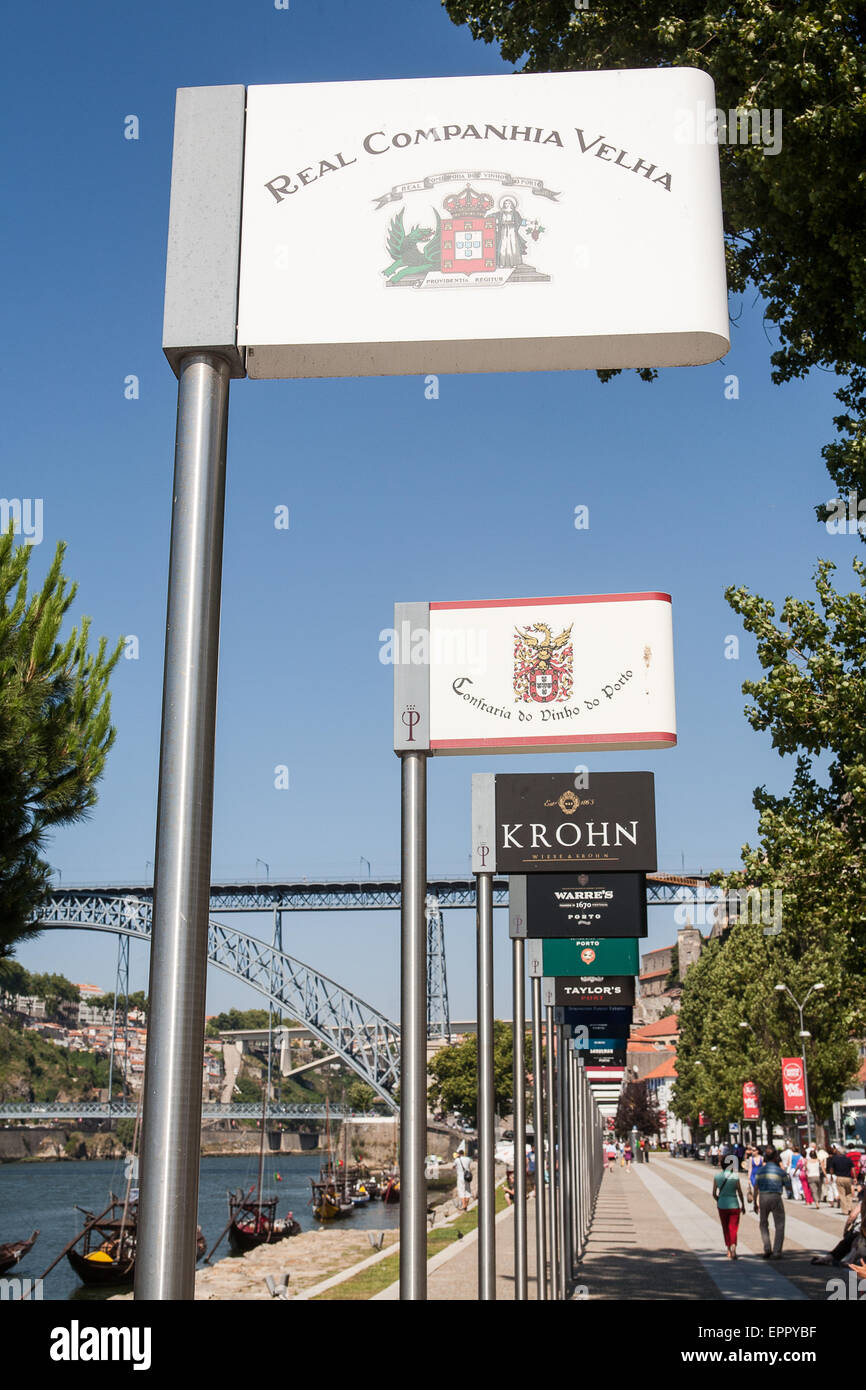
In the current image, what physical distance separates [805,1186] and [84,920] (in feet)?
221

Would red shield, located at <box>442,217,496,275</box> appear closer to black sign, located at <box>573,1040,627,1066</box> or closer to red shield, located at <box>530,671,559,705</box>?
red shield, located at <box>530,671,559,705</box>

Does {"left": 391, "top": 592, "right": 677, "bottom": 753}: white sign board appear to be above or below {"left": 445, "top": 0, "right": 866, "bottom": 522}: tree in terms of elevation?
below

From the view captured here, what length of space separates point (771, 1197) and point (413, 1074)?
53.0ft

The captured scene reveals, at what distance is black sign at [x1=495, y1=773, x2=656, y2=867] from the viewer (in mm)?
7215

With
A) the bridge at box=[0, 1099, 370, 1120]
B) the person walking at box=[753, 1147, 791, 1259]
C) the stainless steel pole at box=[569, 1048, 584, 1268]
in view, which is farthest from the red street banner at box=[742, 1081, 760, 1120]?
the bridge at box=[0, 1099, 370, 1120]

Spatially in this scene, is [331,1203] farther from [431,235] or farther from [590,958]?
[431,235]

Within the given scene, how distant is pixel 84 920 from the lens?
9175 cm

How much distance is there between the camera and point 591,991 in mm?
14109

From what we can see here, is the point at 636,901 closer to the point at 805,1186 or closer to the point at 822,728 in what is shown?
the point at 822,728

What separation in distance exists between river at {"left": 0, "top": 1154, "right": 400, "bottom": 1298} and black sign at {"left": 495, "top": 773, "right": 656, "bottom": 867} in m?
16.3

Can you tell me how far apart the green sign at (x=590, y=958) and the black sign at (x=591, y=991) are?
1.43 metres

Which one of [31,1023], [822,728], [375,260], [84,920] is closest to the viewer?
[375,260]
